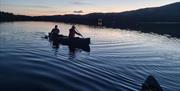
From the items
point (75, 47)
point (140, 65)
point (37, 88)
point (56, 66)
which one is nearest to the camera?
point (37, 88)

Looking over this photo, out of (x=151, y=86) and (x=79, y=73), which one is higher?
(x=151, y=86)

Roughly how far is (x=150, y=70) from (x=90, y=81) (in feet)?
27.9

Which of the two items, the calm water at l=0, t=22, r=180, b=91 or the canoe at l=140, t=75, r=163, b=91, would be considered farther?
the calm water at l=0, t=22, r=180, b=91

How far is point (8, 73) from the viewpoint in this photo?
21.2 m

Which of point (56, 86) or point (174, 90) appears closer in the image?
point (56, 86)

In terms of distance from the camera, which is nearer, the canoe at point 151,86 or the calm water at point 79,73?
the canoe at point 151,86

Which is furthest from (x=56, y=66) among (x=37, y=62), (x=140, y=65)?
(x=140, y=65)

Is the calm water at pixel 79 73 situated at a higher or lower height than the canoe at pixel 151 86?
lower

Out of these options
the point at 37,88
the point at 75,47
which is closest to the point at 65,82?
the point at 37,88

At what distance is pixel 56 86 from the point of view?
18.2m

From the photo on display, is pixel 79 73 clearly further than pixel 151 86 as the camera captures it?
Yes

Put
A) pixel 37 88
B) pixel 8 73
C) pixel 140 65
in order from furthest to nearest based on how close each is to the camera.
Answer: pixel 140 65
pixel 8 73
pixel 37 88

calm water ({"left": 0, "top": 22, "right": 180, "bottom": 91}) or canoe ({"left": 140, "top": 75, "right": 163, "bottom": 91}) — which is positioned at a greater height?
canoe ({"left": 140, "top": 75, "right": 163, "bottom": 91})

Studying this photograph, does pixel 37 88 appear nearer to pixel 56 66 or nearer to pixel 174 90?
pixel 56 66
